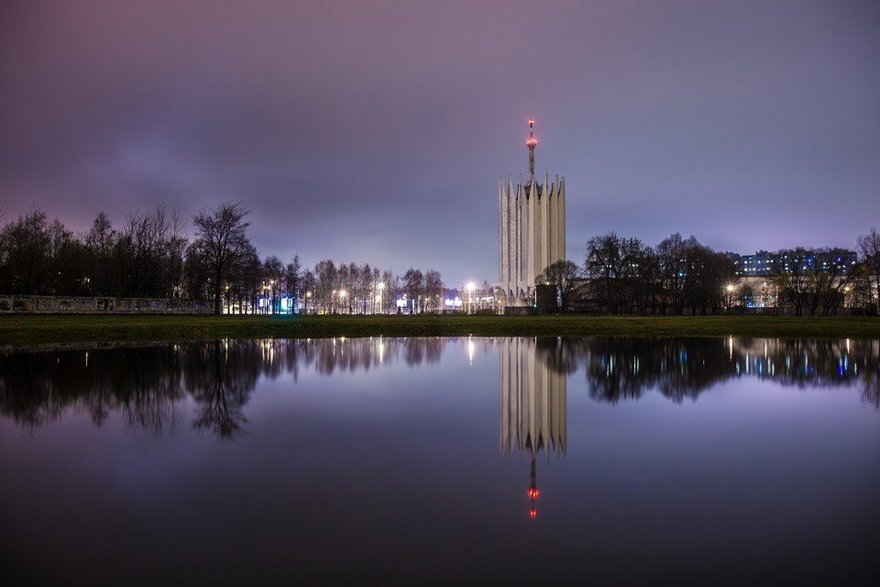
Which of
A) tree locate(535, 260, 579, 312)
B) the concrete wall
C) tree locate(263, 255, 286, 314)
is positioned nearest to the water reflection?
the concrete wall

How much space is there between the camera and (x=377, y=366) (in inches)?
775

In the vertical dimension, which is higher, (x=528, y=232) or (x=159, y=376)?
(x=528, y=232)

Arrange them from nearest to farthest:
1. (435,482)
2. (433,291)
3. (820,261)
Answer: (435,482) → (820,261) → (433,291)

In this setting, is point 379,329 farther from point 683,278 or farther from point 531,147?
point 531,147

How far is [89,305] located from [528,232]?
7620 cm

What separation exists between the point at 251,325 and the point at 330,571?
1477 inches

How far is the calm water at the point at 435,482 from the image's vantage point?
4.74 metres

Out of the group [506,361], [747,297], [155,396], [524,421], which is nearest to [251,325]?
[506,361]

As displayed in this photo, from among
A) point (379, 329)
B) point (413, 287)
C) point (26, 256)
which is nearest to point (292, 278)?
point (413, 287)

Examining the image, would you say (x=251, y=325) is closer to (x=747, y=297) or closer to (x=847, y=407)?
(x=847, y=407)

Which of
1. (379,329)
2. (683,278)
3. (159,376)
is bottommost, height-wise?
(159,376)

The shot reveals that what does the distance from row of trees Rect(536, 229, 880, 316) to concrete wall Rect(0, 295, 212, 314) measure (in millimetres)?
52577

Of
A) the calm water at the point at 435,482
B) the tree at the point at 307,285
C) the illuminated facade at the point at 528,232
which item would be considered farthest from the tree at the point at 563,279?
the calm water at the point at 435,482

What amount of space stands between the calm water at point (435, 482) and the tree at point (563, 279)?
70.2 m
